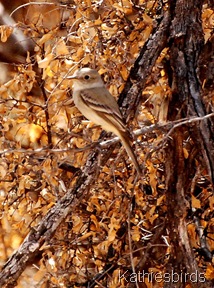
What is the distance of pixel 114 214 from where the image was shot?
2.53 metres

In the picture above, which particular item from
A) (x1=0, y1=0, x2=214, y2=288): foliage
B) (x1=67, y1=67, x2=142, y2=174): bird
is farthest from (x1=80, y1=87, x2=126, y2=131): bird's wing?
(x1=0, y1=0, x2=214, y2=288): foliage

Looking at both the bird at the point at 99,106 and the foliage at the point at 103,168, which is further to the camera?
the foliage at the point at 103,168

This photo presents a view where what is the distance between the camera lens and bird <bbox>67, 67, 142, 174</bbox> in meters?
2.00

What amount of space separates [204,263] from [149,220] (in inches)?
9.6

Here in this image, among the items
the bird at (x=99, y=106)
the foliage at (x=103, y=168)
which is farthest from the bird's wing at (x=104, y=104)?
the foliage at (x=103, y=168)

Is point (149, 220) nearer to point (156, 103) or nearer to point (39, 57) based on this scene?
point (156, 103)

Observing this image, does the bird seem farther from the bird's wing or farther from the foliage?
the foliage

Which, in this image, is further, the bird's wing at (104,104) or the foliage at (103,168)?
the foliage at (103,168)

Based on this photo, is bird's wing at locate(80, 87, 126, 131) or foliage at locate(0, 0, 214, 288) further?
foliage at locate(0, 0, 214, 288)

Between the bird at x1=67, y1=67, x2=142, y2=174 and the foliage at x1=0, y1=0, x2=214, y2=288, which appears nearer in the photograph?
the bird at x1=67, y1=67, x2=142, y2=174

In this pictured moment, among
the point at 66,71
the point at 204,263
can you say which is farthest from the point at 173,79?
the point at 204,263

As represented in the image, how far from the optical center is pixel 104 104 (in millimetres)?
2055

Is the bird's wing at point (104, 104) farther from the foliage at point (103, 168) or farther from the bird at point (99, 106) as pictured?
the foliage at point (103, 168)

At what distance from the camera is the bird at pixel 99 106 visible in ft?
6.57
